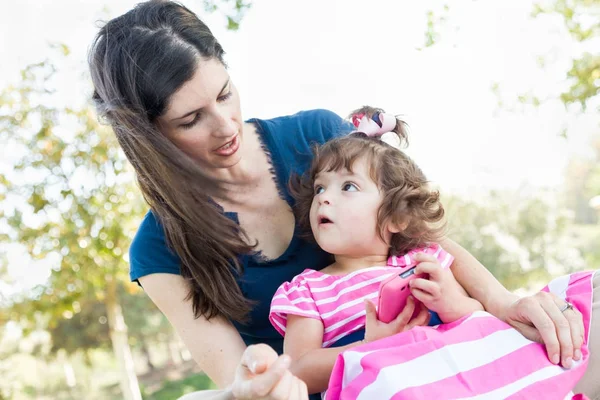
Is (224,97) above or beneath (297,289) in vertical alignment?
above

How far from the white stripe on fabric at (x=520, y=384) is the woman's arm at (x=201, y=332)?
26.1 inches

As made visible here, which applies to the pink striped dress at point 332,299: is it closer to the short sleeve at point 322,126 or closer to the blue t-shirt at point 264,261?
the blue t-shirt at point 264,261

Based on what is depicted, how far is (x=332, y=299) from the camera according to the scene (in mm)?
1602

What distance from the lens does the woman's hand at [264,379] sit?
0.99 meters

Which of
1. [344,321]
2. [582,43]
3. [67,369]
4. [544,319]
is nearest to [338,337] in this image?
[344,321]

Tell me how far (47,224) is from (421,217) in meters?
5.12

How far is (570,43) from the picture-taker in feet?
17.5

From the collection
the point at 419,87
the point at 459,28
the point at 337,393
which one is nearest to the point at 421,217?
the point at 337,393

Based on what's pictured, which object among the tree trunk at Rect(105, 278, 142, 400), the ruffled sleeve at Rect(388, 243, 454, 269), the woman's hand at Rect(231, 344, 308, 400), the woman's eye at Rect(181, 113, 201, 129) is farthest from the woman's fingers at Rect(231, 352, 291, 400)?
the tree trunk at Rect(105, 278, 142, 400)

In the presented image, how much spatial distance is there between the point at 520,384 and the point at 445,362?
0.15m

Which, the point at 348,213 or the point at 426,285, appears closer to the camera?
the point at 426,285

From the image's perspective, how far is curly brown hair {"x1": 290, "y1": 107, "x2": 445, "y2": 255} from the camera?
1.69 metres

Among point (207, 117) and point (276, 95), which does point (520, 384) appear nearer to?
point (207, 117)

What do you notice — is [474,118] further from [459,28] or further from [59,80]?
[59,80]
